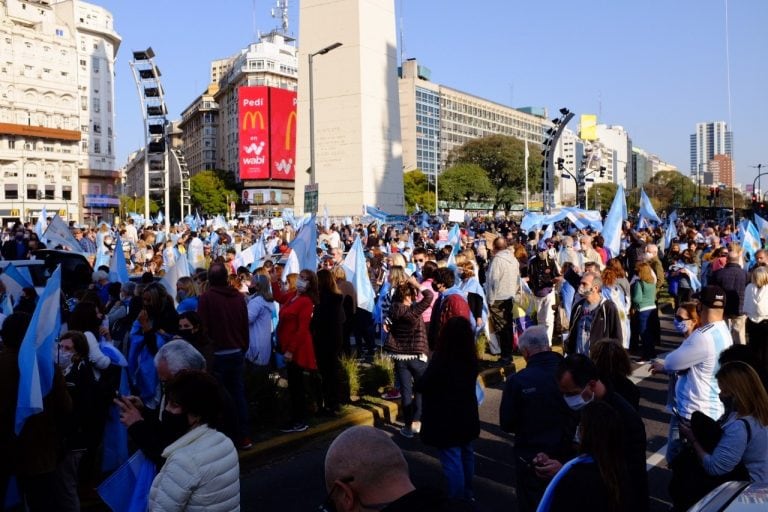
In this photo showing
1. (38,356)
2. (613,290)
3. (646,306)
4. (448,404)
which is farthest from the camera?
(646,306)

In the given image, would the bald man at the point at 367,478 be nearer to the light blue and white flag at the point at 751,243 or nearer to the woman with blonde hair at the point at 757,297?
the woman with blonde hair at the point at 757,297

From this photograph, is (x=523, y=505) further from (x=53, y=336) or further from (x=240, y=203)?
(x=240, y=203)

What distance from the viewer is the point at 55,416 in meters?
4.61

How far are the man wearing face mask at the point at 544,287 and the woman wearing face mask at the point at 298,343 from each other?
177 inches

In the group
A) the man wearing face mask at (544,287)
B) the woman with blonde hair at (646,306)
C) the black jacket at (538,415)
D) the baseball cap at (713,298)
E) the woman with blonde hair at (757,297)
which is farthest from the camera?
the man wearing face mask at (544,287)

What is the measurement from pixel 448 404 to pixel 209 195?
104780 millimetres

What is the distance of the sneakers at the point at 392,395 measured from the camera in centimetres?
908

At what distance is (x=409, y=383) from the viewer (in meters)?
7.59

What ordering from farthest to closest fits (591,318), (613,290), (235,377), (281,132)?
(281,132) < (613,290) < (591,318) < (235,377)

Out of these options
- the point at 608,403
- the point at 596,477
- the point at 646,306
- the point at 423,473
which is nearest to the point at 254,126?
the point at 646,306

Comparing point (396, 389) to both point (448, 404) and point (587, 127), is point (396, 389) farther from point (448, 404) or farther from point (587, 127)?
point (587, 127)

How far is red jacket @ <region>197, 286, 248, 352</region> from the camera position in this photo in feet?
22.7

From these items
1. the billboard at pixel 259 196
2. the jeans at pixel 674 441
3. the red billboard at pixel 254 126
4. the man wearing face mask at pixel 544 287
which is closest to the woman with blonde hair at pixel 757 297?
the man wearing face mask at pixel 544 287

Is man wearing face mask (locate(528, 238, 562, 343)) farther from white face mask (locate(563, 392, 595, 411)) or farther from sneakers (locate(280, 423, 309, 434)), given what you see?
white face mask (locate(563, 392, 595, 411))
